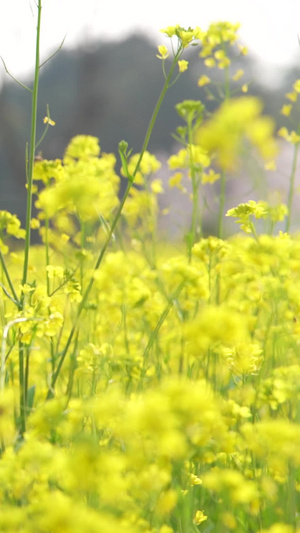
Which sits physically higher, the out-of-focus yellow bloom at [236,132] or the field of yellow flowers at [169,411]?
the out-of-focus yellow bloom at [236,132]

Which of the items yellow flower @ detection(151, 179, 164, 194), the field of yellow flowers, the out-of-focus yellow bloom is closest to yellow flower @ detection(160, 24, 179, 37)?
the field of yellow flowers

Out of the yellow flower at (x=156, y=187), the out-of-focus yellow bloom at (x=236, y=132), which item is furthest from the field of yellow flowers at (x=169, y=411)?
the yellow flower at (x=156, y=187)

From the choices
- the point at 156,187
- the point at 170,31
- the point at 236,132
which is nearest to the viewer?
the point at 236,132

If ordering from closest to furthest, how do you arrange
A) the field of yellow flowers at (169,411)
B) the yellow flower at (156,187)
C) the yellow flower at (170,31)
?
the field of yellow flowers at (169,411) < the yellow flower at (170,31) < the yellow flower at (156,187)

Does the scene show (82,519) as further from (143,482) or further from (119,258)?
(119,258)

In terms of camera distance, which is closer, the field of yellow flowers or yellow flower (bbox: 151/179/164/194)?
the field of yellow flowers

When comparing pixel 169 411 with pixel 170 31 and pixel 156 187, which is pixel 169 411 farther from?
pixel 156 187

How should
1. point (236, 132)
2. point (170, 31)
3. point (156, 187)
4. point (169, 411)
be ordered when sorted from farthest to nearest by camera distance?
1. point (156, 187)
2. point (170, 31)
3. point (236, 132)
4. point (169, 411)

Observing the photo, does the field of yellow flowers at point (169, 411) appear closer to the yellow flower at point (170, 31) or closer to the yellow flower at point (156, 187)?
the yellow flower at point (170, 31)

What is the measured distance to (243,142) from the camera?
0.93 metres

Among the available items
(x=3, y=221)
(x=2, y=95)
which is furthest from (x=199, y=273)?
(x=2, y=95)

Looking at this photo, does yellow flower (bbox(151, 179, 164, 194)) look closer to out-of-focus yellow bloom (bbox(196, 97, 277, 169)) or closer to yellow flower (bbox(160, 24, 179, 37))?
yellow flower (bbox(160, 24, 179, 37))

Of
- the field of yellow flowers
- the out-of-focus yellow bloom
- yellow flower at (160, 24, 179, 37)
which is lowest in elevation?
the field of yellow flowers

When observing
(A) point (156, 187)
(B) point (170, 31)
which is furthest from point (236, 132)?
(A) point (156, 187)
